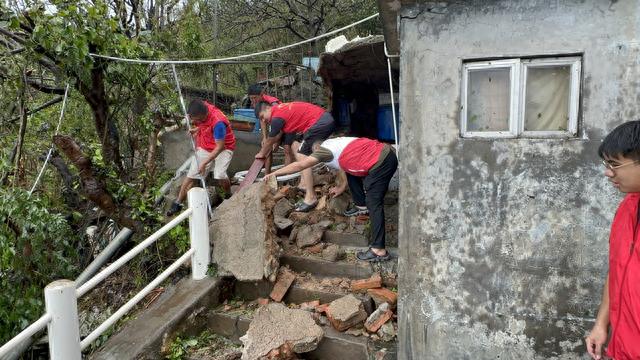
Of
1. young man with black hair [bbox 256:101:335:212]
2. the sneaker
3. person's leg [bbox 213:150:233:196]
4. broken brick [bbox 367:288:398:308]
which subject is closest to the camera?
broken brick [bbox 367:288:398:308]

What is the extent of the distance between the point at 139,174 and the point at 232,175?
1912mm

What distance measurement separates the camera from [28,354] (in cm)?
482

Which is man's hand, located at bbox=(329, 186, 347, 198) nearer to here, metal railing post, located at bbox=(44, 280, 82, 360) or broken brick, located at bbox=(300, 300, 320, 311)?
broken brick, located at bbox=(300, 300, 320, 311)

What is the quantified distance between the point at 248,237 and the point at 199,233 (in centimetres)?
51

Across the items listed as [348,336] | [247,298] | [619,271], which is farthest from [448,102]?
[247,298]

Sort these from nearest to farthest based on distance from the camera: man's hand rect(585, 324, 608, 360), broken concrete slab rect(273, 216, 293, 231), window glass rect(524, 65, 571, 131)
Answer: man's hand rect(585, 324, 608, 360)
window glass rect(524, 65, 571, 131)
broken concrete slab rect(273, 216, 293, 231)

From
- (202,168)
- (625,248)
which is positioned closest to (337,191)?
(202,168)

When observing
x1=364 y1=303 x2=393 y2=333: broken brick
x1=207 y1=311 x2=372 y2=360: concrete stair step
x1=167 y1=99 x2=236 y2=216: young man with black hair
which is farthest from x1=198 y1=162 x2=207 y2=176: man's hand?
x1=364 y1=303 x2=393 y2=333: broken brick

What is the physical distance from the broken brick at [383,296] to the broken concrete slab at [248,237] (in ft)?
3.43

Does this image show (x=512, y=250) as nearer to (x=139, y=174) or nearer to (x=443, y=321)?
(x=443, y=321)

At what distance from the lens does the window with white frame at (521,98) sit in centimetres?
294

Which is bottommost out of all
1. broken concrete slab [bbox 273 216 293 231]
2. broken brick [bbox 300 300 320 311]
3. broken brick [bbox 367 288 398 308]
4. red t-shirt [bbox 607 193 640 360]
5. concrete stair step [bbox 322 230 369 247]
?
broken brick [bbox 300 300 320 311]

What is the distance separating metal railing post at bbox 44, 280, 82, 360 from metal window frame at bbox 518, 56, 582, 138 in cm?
336

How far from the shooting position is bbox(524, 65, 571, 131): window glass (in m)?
2.96
